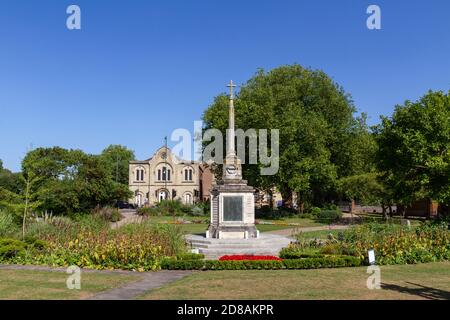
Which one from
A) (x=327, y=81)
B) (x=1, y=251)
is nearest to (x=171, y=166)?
(x=327, y=81)

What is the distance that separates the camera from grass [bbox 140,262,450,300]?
11422 mm

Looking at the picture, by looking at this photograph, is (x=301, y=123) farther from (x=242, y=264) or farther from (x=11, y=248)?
(x=11, y=248)

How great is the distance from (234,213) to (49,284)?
1475cm

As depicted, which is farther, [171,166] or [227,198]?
[171,166]

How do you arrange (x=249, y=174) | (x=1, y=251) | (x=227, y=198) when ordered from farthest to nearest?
(x=249, y=174), (x=227, y=198), (x=1, y=251)

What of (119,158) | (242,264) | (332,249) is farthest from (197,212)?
(119,158)

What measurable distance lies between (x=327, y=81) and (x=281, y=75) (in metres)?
6.27

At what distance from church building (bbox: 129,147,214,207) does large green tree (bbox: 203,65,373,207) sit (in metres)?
24.8

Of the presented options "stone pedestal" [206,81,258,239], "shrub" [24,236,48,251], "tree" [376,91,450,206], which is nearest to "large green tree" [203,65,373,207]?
"tree" [376,91,450,206]

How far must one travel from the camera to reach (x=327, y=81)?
5953 centimetres

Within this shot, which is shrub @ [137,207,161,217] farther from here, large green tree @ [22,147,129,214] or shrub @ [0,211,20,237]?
shrub @ [0,211,20,237]

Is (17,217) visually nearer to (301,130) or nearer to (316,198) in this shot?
(301,130)

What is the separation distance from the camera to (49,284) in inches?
518

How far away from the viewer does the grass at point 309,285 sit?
11422mm
